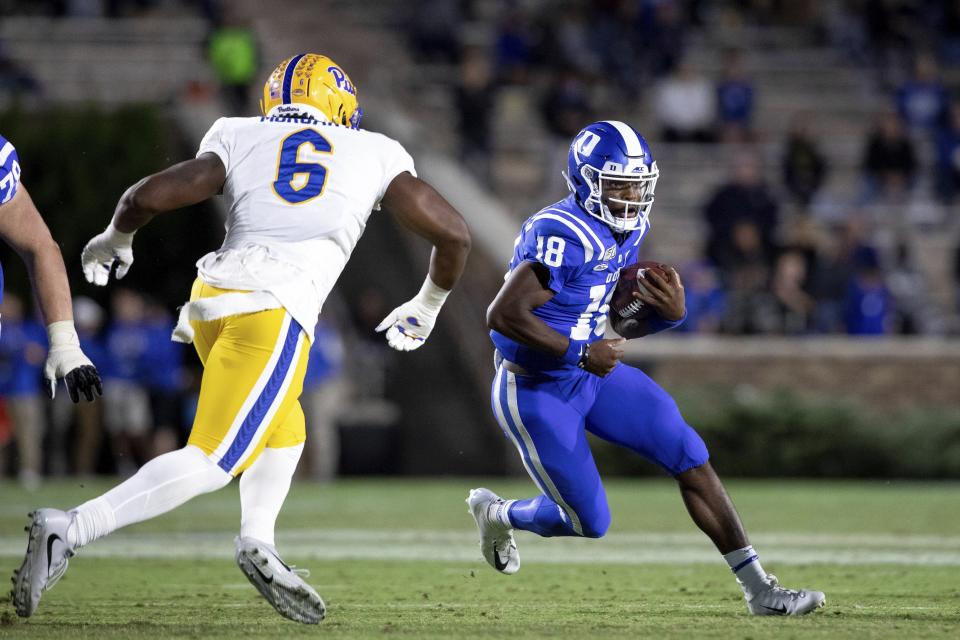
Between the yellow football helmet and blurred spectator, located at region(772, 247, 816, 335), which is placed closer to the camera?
the yellow football helmet

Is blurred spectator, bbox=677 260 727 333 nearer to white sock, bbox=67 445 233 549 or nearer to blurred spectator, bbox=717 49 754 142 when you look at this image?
blurred spectator, bbox=717 49 754 142

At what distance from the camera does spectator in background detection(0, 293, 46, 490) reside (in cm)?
1391

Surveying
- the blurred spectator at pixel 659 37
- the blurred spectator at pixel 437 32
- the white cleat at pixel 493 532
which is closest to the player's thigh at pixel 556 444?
the white cleat at pixel 493 532

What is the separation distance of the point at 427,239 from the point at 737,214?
10.2 metres

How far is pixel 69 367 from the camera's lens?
16.7ft

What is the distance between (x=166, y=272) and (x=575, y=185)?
439 inches

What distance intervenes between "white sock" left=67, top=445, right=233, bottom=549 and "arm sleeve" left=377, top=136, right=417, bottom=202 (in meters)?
1.05

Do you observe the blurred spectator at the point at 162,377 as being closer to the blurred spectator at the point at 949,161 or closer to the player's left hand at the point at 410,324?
the blurred spectator at the point at 949,161

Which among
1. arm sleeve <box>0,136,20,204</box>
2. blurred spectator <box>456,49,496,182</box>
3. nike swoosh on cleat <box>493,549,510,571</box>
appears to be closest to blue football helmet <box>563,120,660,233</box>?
nike swoosh on cleat <box>493,549,510,571</box>

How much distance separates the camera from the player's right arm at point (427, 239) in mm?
5234

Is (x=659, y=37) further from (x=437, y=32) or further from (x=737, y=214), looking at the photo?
(x=737, y=214)

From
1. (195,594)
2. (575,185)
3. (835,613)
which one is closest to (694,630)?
(835,613)

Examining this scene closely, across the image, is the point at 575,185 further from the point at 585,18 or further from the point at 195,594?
the point at 585,18

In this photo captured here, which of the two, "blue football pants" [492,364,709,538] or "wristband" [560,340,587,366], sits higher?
"wristband" [560,340,587,366]
